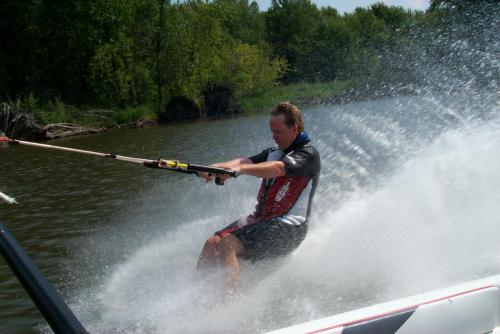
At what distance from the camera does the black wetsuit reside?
4914 mm

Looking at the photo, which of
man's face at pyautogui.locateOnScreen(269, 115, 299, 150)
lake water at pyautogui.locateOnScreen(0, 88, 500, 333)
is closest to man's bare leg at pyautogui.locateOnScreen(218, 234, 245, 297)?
lake water at pyautogui.locateOnScreen(0, 88, 500, 333)

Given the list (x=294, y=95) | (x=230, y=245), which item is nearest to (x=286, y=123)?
(x=230, y=245)

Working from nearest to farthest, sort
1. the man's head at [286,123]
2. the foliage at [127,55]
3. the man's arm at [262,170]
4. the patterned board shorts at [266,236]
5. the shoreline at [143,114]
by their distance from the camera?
the man's arm at [262,170] < the patterned board shorts at [266,236] < the man's head at [286,123] < the shoreline at [143,114] < the foliage at [127,55]

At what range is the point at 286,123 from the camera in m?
5.06

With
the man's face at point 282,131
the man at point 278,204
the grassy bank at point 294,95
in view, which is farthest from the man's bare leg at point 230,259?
the grassy bank at point 294,95

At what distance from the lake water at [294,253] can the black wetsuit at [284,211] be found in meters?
0.28

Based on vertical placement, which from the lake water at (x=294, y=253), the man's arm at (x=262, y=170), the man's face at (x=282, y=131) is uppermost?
the man's face at (x=282, y=131)

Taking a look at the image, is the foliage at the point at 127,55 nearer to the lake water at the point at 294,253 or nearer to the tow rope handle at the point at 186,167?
the lake water at the point at 294,253

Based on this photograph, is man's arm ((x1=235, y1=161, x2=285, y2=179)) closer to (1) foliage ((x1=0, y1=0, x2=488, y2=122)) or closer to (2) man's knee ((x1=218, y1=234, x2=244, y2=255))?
(2) man's knee ((x1=218, y1=234, x2=244, y2=255))

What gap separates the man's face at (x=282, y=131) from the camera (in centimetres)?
505

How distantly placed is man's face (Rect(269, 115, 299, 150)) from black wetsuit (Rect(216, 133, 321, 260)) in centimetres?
7

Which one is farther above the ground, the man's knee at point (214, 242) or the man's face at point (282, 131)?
the man's face at point (282, 131)

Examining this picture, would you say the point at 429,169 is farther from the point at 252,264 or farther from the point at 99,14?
the point at 99,14

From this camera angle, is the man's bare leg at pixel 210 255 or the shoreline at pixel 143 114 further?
the shoreline at pixel 143 114
